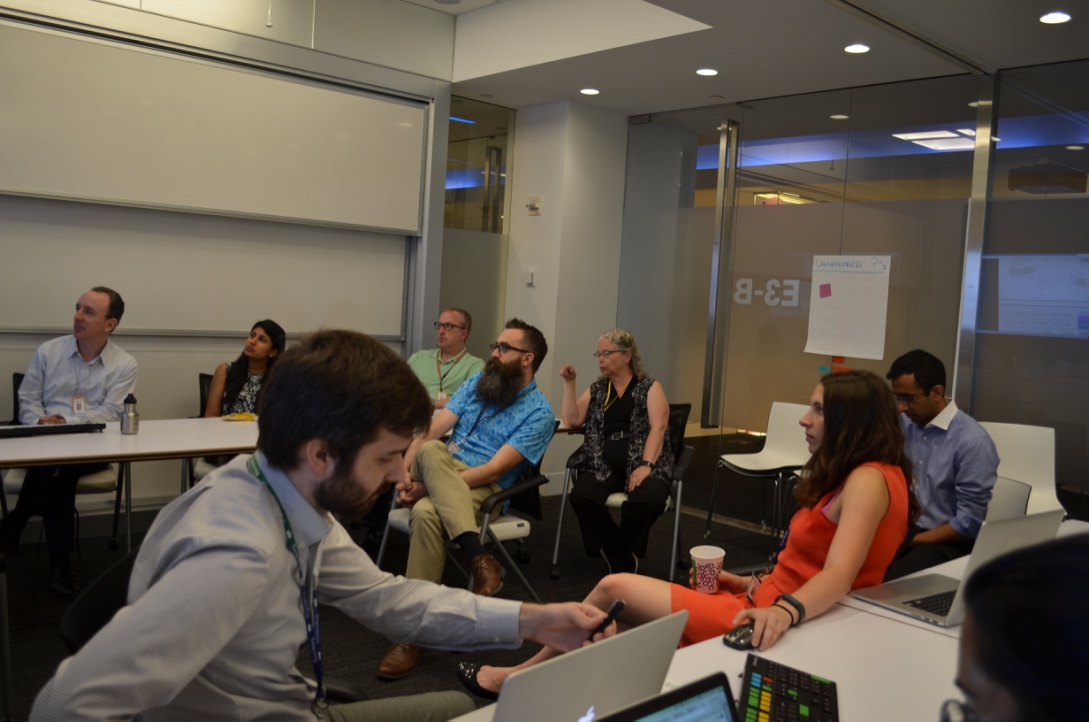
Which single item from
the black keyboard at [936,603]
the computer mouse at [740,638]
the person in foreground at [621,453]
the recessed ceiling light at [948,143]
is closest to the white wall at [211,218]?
the person in foreground at [621,453]

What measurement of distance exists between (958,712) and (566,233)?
20.1 feet

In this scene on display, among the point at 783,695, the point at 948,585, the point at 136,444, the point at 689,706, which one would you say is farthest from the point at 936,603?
the point at 136,444

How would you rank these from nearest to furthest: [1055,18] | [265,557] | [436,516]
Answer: [265,557] < [436,516] < [1055,18]

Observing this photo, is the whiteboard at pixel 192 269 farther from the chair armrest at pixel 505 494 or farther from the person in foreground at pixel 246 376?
the chair armrest at pixel 505 494

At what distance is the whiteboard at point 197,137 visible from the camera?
15.5 ft

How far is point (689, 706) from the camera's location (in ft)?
3.46

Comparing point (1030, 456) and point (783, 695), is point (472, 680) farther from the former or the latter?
point (1030, 456)

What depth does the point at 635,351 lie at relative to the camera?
16.4 feet

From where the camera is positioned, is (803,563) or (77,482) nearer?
(803,563)

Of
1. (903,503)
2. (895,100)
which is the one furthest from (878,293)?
(903,503)

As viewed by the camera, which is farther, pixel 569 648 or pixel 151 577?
pixel 569 648

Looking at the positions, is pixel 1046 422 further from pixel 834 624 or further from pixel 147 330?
pixel 147 330

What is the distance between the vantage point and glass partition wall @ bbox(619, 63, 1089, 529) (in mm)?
4828

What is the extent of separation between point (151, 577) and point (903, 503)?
1.81 m
